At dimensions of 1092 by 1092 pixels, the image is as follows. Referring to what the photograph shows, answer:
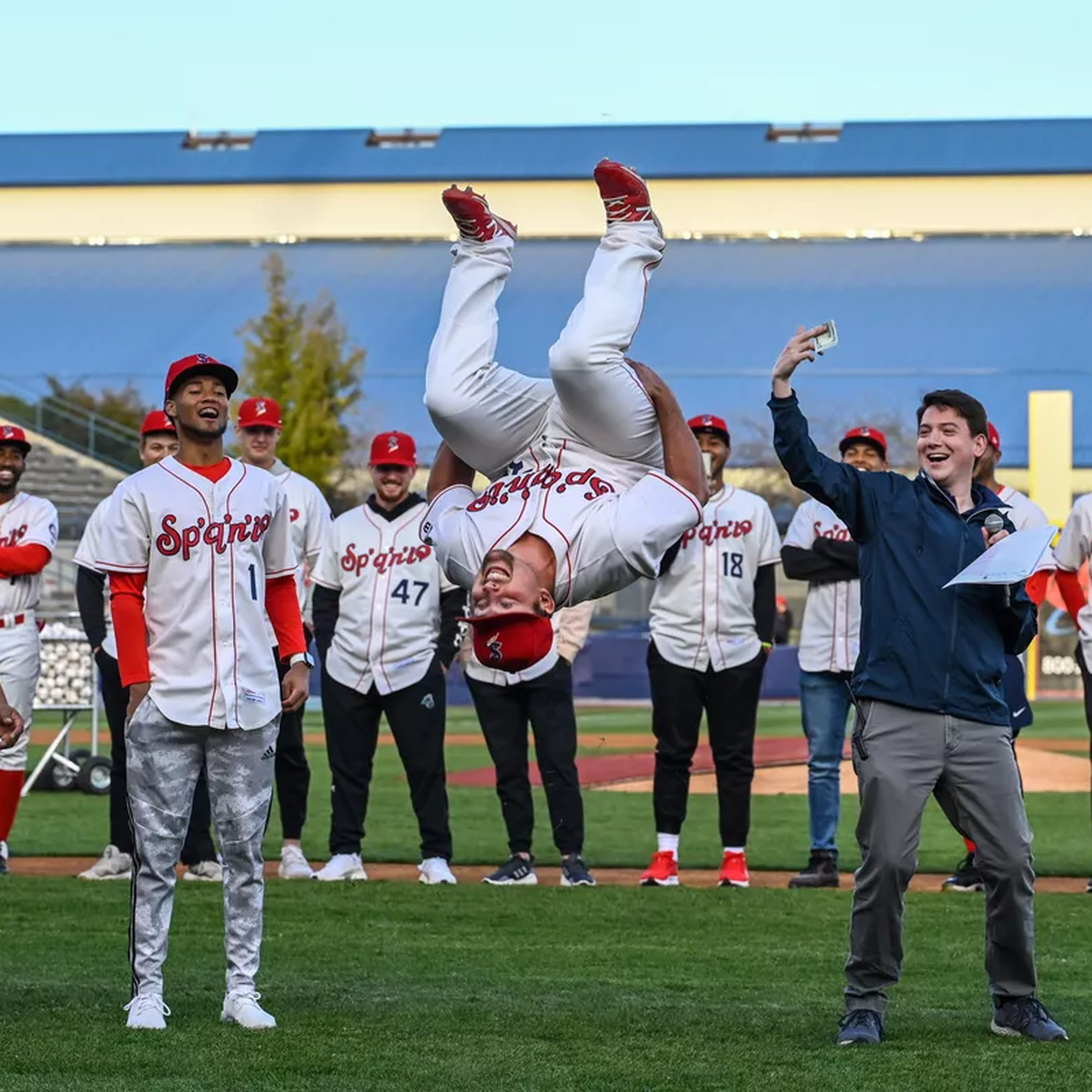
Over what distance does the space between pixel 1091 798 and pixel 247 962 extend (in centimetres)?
936

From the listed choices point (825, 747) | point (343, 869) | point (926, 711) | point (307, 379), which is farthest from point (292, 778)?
point (307, 379)

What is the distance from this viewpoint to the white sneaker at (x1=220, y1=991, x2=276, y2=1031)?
20.8 ft

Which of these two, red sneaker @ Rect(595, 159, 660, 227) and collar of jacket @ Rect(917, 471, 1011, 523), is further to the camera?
collar of jacket @ Rect(917, 471, 1011, 523)

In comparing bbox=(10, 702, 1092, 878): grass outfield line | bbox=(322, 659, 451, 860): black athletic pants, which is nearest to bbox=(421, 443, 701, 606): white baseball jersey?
bbox=(322, 659, 451, 860): black athletic pants

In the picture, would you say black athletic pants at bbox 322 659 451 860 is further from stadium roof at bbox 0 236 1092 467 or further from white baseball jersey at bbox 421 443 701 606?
stadium roof at bbox 0 236 1092 467

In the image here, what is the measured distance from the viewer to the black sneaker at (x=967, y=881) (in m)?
10.3

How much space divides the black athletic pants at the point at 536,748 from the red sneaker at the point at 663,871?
420 mm

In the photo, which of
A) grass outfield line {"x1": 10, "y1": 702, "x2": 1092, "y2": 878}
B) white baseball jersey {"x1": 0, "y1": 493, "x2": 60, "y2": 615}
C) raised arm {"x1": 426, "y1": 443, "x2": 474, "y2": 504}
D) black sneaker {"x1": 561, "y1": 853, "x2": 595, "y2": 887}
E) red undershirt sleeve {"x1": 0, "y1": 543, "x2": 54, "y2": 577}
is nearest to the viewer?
raised arm {"x1": 426, "y1": 443, "x2": 474, "y2": 504}

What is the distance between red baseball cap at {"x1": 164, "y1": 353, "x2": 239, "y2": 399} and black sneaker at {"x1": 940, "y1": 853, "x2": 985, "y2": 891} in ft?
18.2

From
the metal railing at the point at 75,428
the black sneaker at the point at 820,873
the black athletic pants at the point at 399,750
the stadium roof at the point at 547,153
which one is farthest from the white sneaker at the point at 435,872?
the stadium roof at the point at 547,153

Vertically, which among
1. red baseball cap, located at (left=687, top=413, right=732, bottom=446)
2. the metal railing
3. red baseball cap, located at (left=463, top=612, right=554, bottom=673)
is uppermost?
the metal railing

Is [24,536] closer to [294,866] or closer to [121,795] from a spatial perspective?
[121,795]

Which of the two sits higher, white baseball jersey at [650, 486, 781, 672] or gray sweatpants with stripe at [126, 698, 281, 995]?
white baseball jersey at [650, 486, 781, 672]

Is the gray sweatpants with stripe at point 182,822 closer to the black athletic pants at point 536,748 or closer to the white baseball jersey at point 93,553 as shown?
the white baseball jersey at point 93,553
